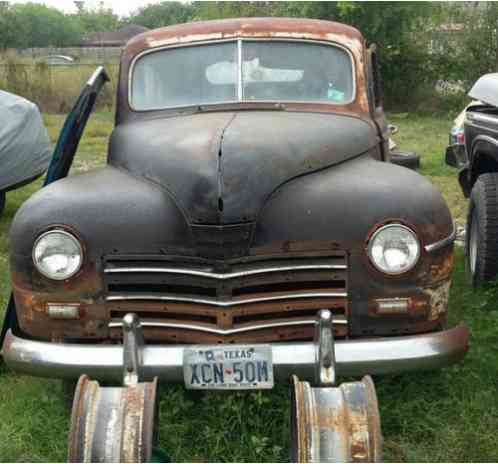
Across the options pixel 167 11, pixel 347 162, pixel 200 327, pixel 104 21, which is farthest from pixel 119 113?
pixel 104 21

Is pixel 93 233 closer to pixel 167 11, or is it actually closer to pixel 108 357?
pixel 108 357

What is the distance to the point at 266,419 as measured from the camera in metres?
3.30

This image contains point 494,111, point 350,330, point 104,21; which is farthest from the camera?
point 104,21

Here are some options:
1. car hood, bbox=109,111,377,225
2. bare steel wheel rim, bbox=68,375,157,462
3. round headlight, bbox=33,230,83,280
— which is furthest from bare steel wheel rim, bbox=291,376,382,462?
round headlight, bbox=33,230,83,280

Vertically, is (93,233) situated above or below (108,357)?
above

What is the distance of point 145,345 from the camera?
2.84 metres

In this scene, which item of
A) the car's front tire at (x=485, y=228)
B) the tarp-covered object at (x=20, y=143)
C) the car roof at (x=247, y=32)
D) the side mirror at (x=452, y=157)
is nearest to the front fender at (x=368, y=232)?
the car roof at (x=247, y=32)

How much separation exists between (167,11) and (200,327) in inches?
1797

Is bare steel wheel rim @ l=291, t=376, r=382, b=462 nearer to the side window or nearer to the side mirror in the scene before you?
Result: the side window

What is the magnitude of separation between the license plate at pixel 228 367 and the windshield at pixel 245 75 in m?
1.77

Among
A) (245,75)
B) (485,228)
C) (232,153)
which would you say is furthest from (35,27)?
(232,153)

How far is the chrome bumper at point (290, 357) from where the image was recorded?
9.04ft

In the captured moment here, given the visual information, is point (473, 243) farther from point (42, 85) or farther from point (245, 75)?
point (42, 85)

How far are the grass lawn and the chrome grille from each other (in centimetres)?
47
